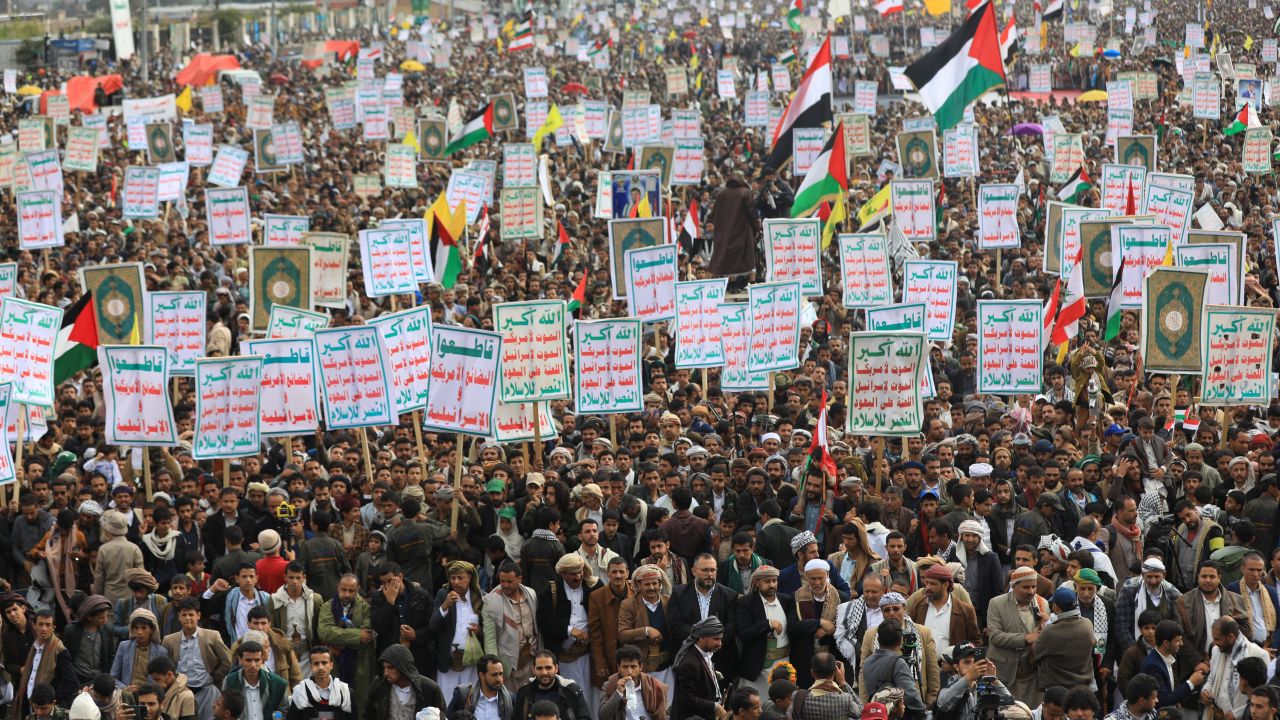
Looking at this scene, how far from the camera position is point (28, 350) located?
13.2m

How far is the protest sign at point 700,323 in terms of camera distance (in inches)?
580

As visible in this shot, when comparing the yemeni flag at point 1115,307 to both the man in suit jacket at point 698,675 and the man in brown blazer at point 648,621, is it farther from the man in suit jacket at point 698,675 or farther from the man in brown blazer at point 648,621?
the man in suit jacket at point 698,675

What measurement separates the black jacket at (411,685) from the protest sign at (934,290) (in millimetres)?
7864

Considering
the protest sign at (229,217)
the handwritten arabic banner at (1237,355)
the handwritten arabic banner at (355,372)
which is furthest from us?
the protest sign at (229,217)

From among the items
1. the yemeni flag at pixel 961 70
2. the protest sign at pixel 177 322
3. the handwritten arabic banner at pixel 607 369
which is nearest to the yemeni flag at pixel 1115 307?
the handwritten arabic banner at pixel 607 369

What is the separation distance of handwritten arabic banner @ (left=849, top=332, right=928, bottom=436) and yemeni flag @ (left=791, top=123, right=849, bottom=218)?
734cm

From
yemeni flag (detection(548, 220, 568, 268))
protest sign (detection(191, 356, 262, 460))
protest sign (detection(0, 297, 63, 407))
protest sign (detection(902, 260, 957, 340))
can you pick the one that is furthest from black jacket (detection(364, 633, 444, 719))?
yemeni flag (detection(548, 220, 568, 268))

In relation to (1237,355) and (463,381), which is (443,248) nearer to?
(463,381)

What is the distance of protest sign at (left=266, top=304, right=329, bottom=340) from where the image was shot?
1402 cm

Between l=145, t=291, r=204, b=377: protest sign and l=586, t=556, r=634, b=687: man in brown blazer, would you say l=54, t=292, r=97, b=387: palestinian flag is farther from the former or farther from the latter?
l=586, t=556, r=634, b=687: man in brown blazer

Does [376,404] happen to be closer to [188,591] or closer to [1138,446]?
[188,591]

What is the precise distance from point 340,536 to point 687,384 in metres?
4.63

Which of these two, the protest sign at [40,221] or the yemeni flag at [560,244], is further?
the yemeni flag at [560,244]

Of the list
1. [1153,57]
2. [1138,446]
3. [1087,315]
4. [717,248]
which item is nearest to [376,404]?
[1138,446]
